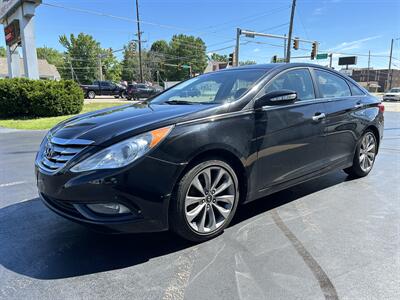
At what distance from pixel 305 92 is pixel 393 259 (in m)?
2.02

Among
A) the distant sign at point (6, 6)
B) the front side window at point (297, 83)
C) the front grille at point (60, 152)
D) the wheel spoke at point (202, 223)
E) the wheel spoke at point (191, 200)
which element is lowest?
the wheel spoke at point (202, 223)

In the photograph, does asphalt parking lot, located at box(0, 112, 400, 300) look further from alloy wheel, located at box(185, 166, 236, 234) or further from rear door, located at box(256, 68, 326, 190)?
rear door, located at box(256, 68, 326, 190)

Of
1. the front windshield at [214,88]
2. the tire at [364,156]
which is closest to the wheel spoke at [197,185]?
the front windshield at [214,88]

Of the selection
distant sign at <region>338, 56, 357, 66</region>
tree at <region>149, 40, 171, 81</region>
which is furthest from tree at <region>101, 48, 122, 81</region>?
distant sign at <region>338, 56, 357, 66</region>

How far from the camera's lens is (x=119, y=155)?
2.57 metres

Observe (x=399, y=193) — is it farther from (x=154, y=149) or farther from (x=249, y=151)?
(x=154, y=149)

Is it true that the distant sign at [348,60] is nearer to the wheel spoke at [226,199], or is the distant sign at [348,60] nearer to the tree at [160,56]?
the tree at [160,56]

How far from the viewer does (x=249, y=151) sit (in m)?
3.21

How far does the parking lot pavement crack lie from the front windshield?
1375 mm

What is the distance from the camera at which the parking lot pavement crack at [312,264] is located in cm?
232

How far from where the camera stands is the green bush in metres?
14.1

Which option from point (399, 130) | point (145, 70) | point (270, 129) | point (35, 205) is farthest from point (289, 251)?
point (145, 70)

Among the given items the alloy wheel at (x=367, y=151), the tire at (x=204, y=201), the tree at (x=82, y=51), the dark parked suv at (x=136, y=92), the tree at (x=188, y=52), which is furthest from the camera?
the tree at (x=188, y=52)

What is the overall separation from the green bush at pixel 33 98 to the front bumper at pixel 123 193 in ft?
42.2
